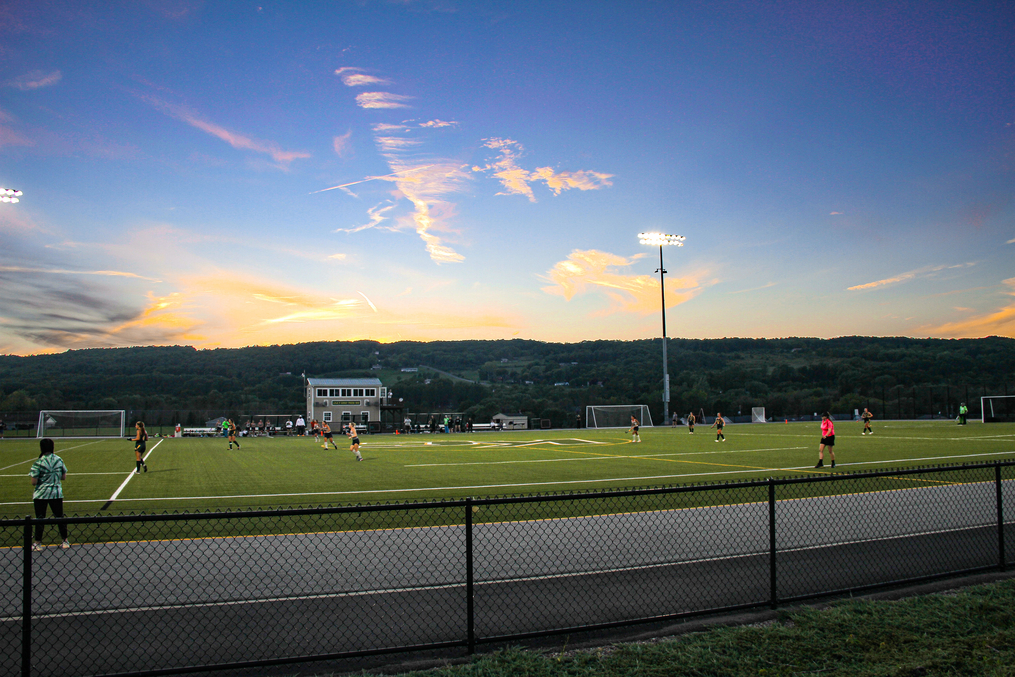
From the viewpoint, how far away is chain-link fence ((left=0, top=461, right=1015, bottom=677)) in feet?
17.5

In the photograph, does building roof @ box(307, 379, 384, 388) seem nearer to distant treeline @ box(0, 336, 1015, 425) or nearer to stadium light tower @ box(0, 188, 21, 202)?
distant treeline @ box(0, 336, 1015, 425)

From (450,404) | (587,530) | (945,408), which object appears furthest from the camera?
(450,404)

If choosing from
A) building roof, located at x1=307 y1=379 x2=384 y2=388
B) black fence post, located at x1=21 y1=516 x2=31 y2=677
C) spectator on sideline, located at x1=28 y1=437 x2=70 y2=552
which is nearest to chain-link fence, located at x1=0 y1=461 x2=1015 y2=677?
black fence post, located at x1=21 y1=516 x2=31 y2=677

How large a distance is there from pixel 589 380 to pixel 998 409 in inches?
2894

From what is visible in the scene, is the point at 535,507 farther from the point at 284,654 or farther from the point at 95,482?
the point at 95,482

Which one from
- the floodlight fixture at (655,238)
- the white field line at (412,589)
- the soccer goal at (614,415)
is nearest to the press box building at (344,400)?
the soccer goal at (614,415)

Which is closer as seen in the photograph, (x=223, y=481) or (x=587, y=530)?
(x=587, y=530)

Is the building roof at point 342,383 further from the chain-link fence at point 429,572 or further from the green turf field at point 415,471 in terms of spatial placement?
the chain-link fence at point 429,572

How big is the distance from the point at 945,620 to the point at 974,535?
418 cm

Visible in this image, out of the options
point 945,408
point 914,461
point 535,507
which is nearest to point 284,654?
point 535,507

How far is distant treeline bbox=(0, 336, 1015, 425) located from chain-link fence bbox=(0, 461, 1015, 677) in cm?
6010

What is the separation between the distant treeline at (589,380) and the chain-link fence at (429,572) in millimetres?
60101

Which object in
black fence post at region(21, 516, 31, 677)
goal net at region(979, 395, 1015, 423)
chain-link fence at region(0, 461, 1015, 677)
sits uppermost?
black fence post at region(21, 516, 31, 677)

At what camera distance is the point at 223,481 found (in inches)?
712
